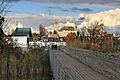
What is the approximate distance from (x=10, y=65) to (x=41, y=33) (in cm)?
13816

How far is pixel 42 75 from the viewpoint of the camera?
1101 inches

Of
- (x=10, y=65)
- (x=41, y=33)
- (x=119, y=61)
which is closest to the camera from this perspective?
(x=119, y=61)

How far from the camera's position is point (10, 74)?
86.0ft

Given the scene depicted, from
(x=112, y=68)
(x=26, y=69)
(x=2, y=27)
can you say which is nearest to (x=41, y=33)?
(x=26, y=69)

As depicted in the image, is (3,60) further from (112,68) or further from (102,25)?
(102,25)

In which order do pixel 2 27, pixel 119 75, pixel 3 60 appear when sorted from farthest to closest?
pixel 3 60, pixel 2 27, pixel 119 75

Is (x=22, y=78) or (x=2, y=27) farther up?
(x=2, y=27)

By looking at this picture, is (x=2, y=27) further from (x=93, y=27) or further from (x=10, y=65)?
(x=93, y=27)

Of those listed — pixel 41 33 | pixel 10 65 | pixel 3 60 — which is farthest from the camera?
pixel 41 33

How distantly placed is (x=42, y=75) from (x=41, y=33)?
137824mm

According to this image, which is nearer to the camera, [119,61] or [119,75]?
[119,75]

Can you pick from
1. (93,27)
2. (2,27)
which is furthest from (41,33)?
(2,27)

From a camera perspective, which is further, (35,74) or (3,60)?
(35,74)

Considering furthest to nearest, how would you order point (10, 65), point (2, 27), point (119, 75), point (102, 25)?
point (102, 25), point (10, 65), point (2, 27), point (119, 75)
